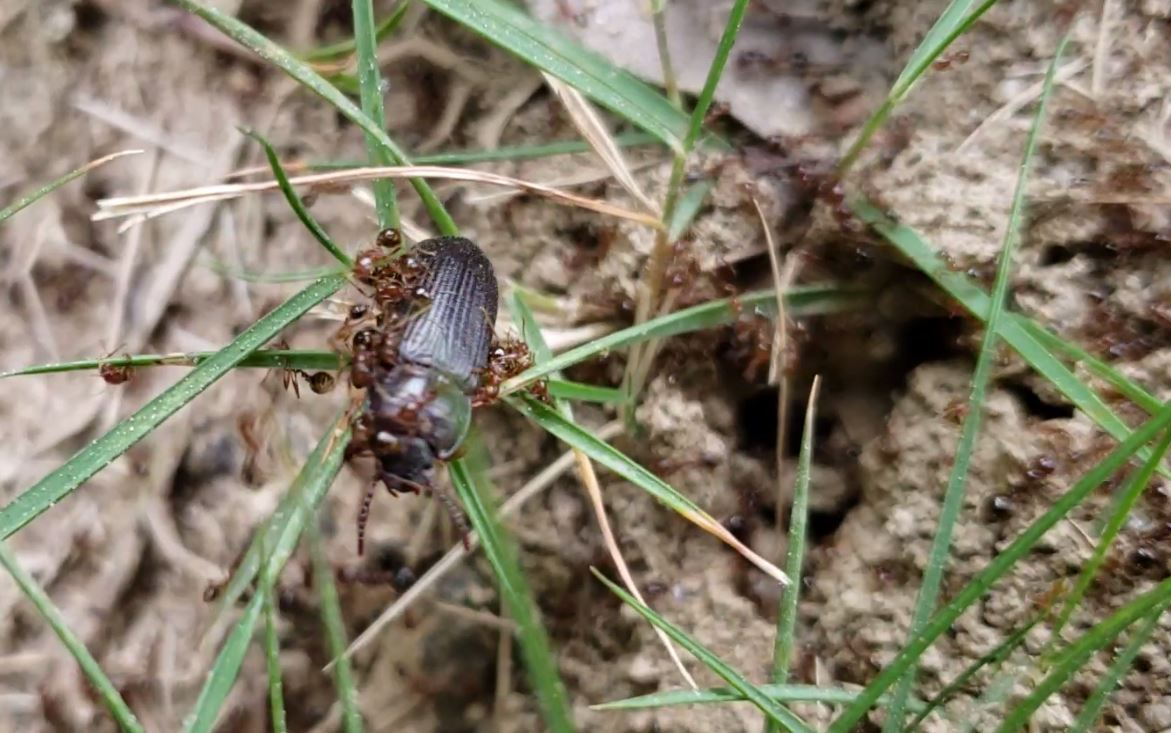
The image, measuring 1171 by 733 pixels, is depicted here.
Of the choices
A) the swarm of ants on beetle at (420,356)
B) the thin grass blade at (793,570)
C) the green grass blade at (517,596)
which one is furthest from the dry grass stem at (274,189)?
the thin grass blade at (793,570)

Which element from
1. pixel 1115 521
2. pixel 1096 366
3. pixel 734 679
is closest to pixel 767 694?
pixel 734 679

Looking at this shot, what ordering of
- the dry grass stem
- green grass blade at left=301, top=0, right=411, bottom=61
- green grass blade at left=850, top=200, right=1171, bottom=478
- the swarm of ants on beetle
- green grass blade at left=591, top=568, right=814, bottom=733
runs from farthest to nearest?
green grass blade at left=301, top=0, right=411, bottom=61 → the dry grass stem → the swarm of ants on beetle → green grass blade at left=850, top=200, right=1171, bottom=478 → green grass blade at left=591, top=568, right=814, bottom=733

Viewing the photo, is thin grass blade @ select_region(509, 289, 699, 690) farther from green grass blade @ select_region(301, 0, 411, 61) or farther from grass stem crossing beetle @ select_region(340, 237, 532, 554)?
green grass blade @ select_region(301, 0, 411, 61)

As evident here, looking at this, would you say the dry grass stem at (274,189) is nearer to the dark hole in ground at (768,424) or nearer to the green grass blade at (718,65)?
the green grass blade at (718,65)

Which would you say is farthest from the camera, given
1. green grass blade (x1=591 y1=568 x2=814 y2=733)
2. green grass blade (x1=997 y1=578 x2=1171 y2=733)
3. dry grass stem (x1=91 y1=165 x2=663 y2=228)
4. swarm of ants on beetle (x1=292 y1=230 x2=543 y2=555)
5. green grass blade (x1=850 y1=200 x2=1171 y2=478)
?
dry grass stem (x1=91 y1=165 x2=663 y2=228)

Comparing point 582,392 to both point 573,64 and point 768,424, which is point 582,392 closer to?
point 768,424

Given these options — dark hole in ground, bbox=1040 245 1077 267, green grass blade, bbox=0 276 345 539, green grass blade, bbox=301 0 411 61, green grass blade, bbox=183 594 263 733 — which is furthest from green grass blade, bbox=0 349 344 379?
dark hole in ground, bbox=1040 245 1077 267
